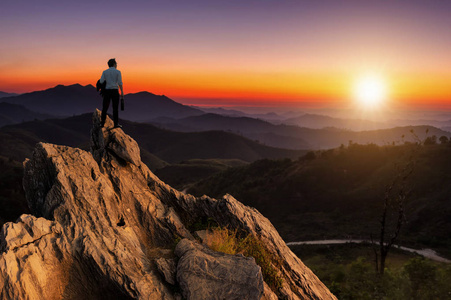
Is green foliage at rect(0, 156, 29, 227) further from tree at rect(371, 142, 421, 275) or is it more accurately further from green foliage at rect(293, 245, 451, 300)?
tree at rect(371, 142, 421, 275)

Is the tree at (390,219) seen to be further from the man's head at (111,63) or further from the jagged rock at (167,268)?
the man's head at (111,63)

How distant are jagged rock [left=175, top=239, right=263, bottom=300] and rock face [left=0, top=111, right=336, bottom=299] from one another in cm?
3

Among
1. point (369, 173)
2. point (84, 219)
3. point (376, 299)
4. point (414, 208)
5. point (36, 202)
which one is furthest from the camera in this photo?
point (369, 173)

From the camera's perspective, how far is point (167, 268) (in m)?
8.55

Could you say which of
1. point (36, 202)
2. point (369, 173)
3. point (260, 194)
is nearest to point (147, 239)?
point (36, 202)

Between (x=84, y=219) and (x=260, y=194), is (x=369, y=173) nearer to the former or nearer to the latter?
(x=260, y=194)

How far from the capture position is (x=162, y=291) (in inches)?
310

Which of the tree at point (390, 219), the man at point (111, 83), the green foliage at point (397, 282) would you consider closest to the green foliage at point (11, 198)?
the man at point (111, 83)

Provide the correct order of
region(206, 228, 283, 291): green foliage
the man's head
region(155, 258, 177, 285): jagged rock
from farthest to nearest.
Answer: the man's head < region(206, 228, 283, 291): green foliage < region(155, 258, 177, 285): jagged rock

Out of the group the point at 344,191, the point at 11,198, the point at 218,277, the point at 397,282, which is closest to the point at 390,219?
the point at 344,191

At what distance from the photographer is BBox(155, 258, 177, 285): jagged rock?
8.21 metres

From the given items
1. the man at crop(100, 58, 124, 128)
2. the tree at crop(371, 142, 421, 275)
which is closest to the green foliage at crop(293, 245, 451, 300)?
the tree at crop(371, 142, 421, 275)

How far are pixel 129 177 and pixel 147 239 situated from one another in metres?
3.50

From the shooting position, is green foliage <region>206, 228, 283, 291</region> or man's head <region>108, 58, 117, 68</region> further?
man's head <region>108, 58, 117, 68</region>
